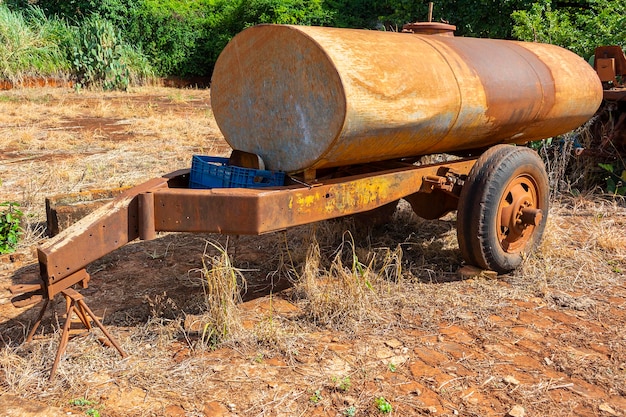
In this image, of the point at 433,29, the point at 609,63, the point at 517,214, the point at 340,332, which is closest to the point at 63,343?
the point at 340,332

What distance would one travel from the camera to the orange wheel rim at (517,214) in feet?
13.2

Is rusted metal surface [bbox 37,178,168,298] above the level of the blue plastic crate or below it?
below

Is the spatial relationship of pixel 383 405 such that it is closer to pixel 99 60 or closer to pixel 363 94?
pixel 363 94

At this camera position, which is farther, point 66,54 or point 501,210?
point 66,54

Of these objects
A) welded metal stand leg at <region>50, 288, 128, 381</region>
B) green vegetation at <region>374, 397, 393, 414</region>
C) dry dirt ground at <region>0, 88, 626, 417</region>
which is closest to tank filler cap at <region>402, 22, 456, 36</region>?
dry dirt ground at <region>0, 88, 626, 417</region>

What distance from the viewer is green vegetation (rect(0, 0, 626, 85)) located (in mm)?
14039

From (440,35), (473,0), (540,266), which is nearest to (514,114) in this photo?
(440,35)

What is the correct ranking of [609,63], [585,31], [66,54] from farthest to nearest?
[66,54], [585,31], [609,63]

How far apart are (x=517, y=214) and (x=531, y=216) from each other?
106 millimetres

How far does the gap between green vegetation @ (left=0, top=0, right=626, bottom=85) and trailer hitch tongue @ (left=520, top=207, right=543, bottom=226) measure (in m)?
9.63

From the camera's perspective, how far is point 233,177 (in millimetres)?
3447

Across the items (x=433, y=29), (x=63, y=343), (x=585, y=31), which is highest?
(x=585, y=31)

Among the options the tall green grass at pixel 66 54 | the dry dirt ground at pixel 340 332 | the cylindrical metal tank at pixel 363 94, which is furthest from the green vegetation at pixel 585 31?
the tall green grass at pixel 66 54

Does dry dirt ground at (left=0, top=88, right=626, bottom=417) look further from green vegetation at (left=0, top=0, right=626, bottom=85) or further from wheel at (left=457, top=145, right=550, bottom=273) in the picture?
green vegetation at (left=0, top=0, right=626, bottom=85)
